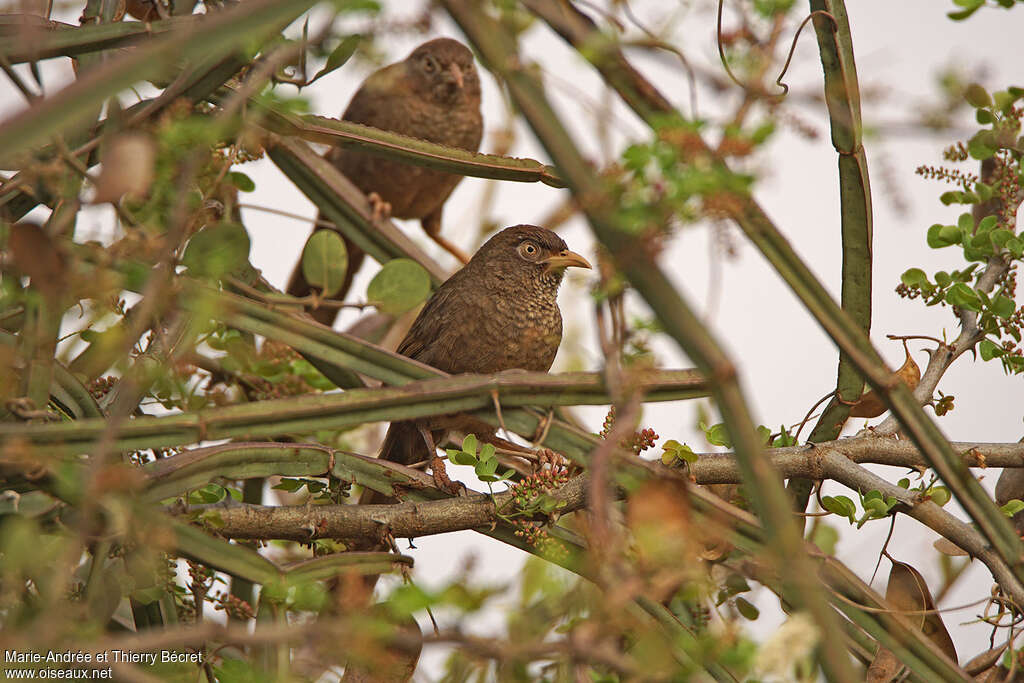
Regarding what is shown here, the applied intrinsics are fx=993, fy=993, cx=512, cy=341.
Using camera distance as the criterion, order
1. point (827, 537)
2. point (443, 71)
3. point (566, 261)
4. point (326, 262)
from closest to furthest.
Answer: point (326, 262)
point (827, 537)
point (566, 261)
point (443, 71)

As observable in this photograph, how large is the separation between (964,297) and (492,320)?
168 cm

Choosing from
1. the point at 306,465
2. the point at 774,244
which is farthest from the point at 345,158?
the point at 774,244

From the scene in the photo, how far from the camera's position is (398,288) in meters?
2.26

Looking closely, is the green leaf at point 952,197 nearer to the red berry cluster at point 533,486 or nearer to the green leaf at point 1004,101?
the green leaf at point 1004,101

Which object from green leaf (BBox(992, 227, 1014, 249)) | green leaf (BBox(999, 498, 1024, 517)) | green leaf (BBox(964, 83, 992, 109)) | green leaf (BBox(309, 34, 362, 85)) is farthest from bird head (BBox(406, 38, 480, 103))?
green leaf (BBox(999, 498, 1024, 517))

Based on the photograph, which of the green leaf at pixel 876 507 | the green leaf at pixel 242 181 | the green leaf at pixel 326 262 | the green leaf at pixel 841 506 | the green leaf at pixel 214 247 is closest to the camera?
the green leaf at pixel 214 247

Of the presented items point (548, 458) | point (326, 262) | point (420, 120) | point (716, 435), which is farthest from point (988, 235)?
point (420, 120)

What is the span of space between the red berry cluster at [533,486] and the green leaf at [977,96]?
5.36 ft

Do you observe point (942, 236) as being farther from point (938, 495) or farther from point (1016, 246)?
point (938, 495)

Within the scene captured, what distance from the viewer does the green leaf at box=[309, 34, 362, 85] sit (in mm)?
2945

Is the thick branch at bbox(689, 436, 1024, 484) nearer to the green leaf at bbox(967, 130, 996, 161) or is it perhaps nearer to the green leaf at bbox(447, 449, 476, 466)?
the green leaf at bbox(447, 449, 476, 466)

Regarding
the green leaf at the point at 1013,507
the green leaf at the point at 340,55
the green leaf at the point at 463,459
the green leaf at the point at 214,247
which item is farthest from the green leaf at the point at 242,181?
the green leaf at the point at 1013,507

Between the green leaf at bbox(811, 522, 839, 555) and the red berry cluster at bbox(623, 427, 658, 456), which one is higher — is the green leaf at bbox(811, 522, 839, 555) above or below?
above

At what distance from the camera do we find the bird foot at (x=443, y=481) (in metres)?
3.10
